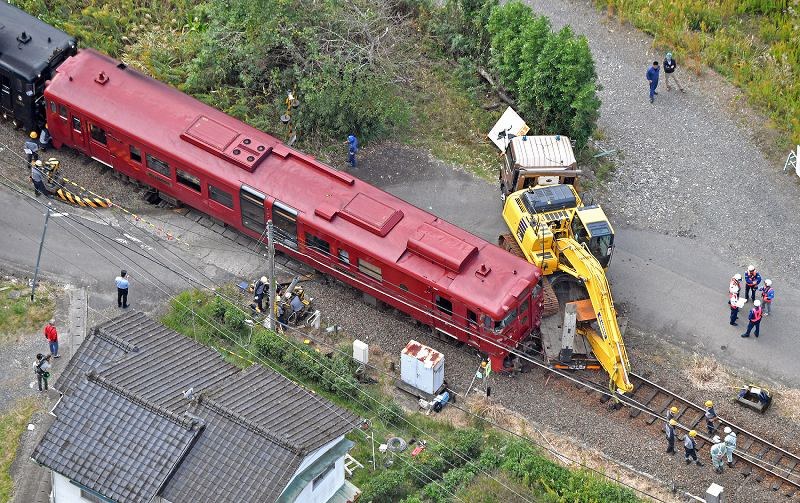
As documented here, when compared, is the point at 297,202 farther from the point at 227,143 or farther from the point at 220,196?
the point at 227,143

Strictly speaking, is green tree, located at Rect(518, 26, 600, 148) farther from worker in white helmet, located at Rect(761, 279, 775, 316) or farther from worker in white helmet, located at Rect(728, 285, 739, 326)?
worker in white helmet, located at Rect(761, 279, 775, 316)

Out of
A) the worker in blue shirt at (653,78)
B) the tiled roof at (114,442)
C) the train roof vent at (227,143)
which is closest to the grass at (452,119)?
the worker in blue shirt at (653,78)

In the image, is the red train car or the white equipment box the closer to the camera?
the white equipment box

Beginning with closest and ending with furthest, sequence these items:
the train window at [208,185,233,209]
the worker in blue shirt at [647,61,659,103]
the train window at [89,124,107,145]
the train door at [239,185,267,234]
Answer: the train door at [239,185,267,234] → the train window at [208,185,233,209] → the train window at [89,124,107,145] → the worker in blue shirt at [647,61,659,103]

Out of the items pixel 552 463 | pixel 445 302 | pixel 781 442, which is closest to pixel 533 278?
pixel 445 302

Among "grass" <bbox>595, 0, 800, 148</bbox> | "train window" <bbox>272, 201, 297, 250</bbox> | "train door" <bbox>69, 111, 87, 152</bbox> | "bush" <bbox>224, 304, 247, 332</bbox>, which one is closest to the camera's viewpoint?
"bush" <bbox>224, 304, 247, 332</bbox>

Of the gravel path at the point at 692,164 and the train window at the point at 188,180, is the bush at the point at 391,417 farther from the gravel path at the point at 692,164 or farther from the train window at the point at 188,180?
the gravel path at the point at 692,164

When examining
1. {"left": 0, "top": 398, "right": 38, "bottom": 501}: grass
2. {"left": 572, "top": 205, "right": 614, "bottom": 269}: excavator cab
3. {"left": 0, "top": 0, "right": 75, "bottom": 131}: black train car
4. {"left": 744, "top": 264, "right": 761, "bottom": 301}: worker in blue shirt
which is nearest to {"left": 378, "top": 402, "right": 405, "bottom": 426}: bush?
{"left": 572, "top": 205, "right": 614, "bottom": 269}: excavator cab

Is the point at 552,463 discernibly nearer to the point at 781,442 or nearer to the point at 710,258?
the point at 781,442
